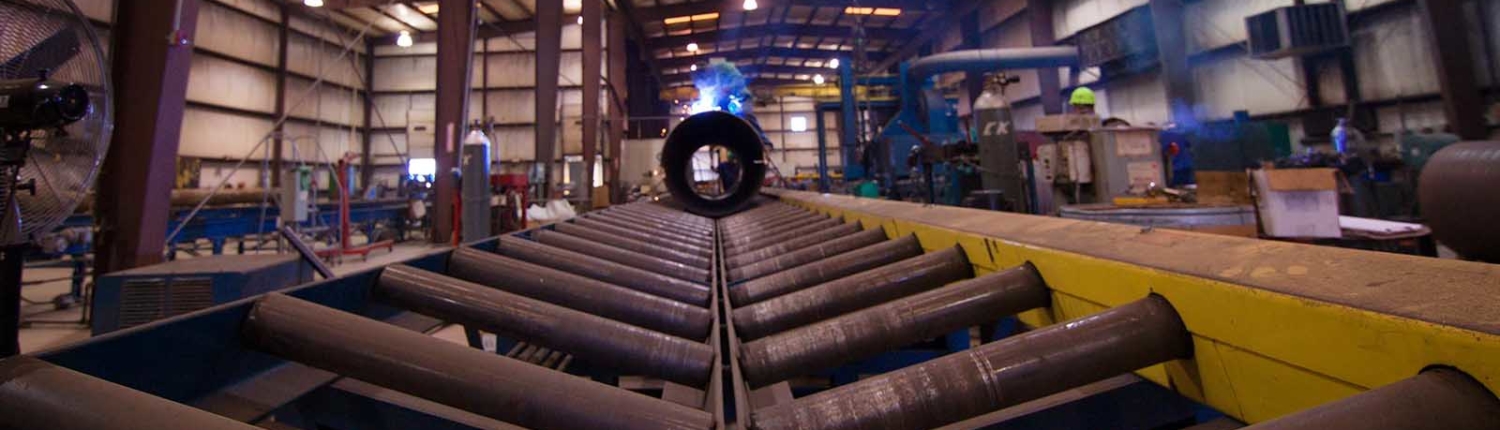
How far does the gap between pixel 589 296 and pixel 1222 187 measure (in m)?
3.97

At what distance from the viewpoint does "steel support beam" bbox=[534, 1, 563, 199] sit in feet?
21.9

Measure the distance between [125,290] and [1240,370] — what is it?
2954 mm

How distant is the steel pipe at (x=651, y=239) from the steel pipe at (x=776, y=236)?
0.14 m

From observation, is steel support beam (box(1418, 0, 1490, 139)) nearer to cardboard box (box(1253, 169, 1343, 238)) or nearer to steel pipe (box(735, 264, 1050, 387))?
cardboard box (box(1253, 169, 1343, 238))

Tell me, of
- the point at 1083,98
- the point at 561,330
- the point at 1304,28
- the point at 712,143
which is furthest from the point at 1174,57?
the point at 561,330

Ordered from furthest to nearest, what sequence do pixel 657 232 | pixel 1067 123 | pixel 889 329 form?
pixel 1067 123, pixel 657 232, pixel 889 329

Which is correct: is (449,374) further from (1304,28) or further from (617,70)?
(617,70)

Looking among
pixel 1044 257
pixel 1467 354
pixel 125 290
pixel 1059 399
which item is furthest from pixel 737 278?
pixel 125 290

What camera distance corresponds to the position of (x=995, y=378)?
2.33 feet

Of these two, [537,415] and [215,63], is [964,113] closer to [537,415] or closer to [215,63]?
[537,415]

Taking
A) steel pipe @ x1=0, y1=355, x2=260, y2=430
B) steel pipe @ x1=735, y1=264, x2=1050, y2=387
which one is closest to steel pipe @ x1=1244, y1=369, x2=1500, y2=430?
steel pipe @ x1=735, y1=264, x2=1050, y2=387

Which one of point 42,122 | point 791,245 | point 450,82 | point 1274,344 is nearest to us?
point 1274,344

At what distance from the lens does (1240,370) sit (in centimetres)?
66

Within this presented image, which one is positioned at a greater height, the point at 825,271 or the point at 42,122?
the point at 42,122
